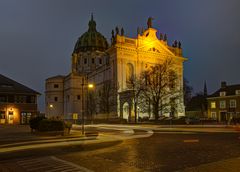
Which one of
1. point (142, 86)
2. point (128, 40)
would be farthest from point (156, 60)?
point (142, 86)

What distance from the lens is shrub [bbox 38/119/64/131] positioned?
2359 centimetres

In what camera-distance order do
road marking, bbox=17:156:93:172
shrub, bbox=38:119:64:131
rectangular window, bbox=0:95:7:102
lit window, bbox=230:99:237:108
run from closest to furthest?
road marking, bbox=17:156:93:172 → shrub, bbox=38:119:64:131 → rectangular window, bbox=0:95:7:102 → lit window, bbox=230:99:237:108

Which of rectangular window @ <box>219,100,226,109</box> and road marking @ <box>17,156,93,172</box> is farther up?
rectangular window @ <box>219,100,226,109</box>

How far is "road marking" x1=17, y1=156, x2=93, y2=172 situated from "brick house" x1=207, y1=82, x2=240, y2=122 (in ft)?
187

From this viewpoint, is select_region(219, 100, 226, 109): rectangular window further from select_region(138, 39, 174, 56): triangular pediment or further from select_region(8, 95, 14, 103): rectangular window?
select_region(8, 95, 14, 103): rectangular window

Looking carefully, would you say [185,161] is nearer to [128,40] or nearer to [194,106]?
[128,40]

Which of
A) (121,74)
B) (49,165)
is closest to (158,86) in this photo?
(121,74)

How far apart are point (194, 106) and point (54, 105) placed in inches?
2230

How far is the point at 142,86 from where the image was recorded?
5162 cm

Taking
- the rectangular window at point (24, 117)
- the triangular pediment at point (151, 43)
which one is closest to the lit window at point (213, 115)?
the triangular pediment at point (151, 43)

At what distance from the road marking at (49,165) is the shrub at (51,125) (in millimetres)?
11925

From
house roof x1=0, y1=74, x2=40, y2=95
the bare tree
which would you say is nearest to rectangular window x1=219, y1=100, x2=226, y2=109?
the bare tree

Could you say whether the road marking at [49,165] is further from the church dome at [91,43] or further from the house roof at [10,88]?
the church dome at [91,43]

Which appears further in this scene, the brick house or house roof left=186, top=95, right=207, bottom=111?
house roof left=186, top=95, right=207, bottom=111
